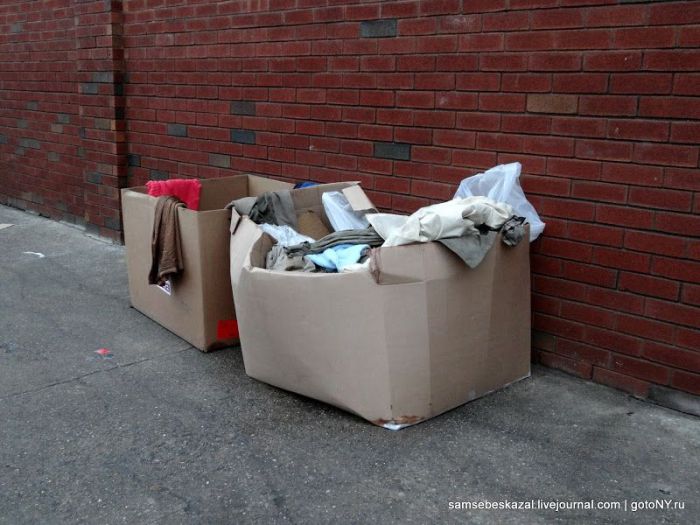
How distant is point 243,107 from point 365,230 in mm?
2166

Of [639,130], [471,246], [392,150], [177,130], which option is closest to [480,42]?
[392,150]

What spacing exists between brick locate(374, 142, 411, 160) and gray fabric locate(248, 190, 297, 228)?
71 centimetres

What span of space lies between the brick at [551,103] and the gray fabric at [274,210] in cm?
136

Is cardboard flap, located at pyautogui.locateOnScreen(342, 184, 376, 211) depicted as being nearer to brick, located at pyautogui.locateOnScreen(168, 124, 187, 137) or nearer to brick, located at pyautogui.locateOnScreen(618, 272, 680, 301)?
brick, located at pyautogui.locateOnScreen(618, 272, 680, 301)

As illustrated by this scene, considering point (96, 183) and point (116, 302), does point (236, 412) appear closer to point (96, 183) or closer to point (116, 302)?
point (116, 302)

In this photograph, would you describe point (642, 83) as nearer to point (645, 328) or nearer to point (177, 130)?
point (645, 328)

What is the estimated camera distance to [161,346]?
438cm

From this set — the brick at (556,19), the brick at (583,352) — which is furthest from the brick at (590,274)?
the brick at (556,19)

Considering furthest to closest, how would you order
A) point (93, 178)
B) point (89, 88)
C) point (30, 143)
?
point (30, 143), point (93, 178), point (89, 88)

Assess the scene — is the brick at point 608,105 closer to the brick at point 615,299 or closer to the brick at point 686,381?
the brick at point 615,299

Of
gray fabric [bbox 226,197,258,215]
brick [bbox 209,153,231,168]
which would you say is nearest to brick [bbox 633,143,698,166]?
gray fabric [bbox 226,197,258,215]

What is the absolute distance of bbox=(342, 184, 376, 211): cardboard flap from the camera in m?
4.17

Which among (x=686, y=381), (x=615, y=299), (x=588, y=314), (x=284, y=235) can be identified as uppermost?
(x=284, y=235)

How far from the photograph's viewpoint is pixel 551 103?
367cm
